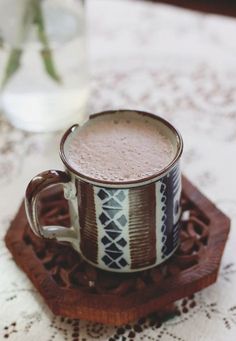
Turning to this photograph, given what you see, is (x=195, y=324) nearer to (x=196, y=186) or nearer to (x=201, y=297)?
(x=201, y=297)

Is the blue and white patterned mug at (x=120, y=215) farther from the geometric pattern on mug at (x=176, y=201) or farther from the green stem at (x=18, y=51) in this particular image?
the green stem at (x=18, y=51)

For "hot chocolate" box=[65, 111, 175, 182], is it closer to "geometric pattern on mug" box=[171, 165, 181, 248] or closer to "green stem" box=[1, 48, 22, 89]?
"geometric pattern on mug" box=[171, 165, 181, 248]

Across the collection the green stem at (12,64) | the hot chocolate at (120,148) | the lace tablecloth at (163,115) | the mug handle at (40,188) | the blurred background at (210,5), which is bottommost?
the blurred background at (210,5)

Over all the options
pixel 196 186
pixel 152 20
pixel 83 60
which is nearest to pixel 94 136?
pixel 196 186

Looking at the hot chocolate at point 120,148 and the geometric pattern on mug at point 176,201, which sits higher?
the hot chocolate at point 120,148

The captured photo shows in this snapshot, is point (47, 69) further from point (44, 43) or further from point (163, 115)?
point (163, 115)

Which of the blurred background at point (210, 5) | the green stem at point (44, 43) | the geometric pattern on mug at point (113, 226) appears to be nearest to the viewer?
the geometric pattern on mug at point (113, 226)

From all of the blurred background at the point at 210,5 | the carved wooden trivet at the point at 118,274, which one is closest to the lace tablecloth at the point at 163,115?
the carved wooden trivet at the point at 118,274

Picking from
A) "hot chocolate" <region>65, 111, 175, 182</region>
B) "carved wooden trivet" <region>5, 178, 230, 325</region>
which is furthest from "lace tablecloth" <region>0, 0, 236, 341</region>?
"hot chocolate" <region>65, 111, 175, 182</region>
